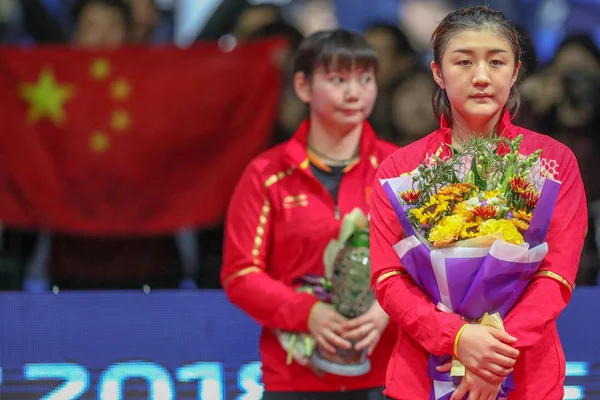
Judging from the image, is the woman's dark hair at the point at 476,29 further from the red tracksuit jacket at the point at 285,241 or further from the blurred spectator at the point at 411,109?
the blurred spectator at the point at 411,109

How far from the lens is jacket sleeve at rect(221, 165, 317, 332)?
3897 millimetres

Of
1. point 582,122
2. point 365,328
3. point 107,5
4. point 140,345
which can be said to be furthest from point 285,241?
point 107,5

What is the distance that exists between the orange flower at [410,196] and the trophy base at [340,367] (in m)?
1.22

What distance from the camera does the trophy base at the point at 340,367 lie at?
150 inches

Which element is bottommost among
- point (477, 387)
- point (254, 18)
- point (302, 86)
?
point (477, 387)

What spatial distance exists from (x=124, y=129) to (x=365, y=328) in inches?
→ 123

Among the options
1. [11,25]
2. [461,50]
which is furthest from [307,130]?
[11,25]

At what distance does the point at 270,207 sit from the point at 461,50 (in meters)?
1.41

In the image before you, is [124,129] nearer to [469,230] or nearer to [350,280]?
[350,280]

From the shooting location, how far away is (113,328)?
446cm

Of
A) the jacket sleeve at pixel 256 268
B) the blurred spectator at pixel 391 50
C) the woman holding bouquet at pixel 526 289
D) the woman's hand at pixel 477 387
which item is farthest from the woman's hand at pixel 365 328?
the blurred spectator at pixel 391 50

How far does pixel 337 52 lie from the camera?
13.4 ft

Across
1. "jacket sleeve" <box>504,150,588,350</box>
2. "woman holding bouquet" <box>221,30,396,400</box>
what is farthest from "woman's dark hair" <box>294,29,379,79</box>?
"jacket sleeve" <box>504,150,588,350</box>

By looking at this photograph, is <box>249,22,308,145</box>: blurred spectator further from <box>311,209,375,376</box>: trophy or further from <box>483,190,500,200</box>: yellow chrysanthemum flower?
<box>483,190,500,200</box>: yellow chrysanthemum flower
